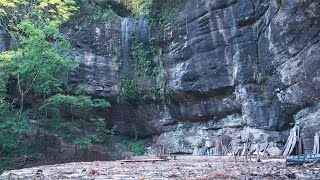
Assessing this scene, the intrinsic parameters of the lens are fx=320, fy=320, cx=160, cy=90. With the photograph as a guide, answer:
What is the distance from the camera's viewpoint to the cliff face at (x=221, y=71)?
13.7m

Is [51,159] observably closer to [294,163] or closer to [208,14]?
[208,14]

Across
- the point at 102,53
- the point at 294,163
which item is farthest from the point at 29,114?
the point at 294,163

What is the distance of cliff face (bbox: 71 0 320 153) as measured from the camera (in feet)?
44.9

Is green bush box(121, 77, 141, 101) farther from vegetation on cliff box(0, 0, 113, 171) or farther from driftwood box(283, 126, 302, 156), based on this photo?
driftwood box(283, 126, 302, 156)

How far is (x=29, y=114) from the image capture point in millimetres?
19406

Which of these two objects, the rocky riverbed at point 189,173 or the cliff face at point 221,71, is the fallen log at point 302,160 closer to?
the rocky riverbed at point 189,173

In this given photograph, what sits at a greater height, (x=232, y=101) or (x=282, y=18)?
(x=282, y=18)

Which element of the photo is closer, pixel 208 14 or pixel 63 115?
pixel 208 14

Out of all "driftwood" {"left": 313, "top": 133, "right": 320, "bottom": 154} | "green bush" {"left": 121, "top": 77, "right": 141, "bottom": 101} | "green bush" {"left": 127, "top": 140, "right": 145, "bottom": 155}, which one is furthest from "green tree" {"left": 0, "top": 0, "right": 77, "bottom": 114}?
"driftwood" {"left": 313, "top": 133, "right": 320, "bottom": 154}

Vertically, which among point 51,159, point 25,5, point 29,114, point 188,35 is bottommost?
point 51,159

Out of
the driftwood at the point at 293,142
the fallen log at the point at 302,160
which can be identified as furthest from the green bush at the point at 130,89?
the fallen log at the point at 302,160

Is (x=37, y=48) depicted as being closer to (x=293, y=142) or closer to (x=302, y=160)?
(x=293, y=142)

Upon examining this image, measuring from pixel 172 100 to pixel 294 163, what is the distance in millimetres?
16516

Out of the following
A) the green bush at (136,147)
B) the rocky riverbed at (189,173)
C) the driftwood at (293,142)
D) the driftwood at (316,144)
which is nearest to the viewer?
the rocky riverbed at (189,173)
